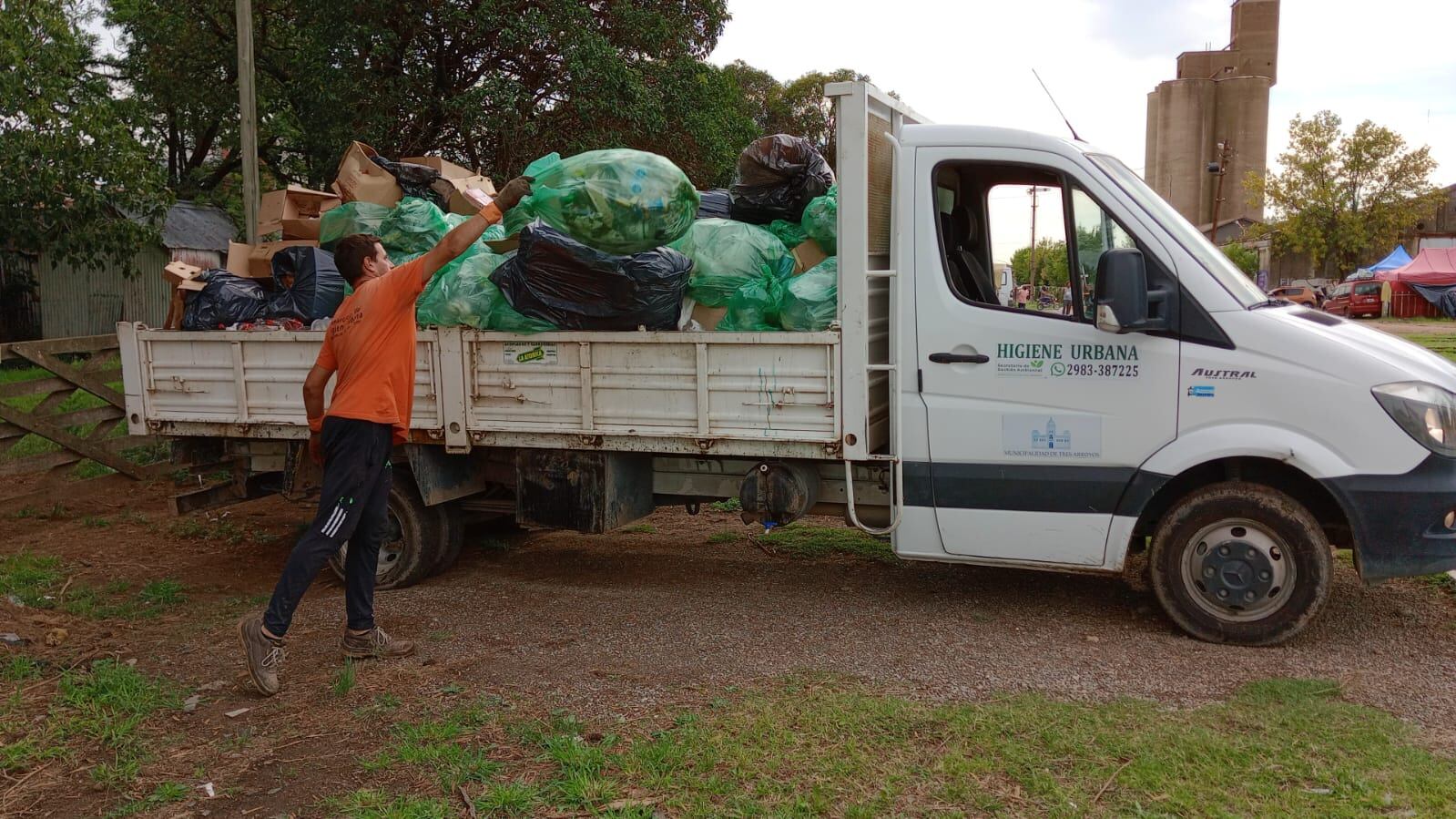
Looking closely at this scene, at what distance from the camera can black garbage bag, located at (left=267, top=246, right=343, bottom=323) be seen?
6.34 metres

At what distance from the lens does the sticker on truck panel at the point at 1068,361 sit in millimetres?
4715

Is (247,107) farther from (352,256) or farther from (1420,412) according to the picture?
(1420,412)

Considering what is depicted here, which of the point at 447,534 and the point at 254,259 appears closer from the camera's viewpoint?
the point at 447,534

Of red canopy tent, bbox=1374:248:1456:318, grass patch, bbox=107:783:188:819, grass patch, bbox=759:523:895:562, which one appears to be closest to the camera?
grass patch, bbox=107:783:188:819

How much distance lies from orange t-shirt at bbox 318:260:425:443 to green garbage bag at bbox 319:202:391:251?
193 cm

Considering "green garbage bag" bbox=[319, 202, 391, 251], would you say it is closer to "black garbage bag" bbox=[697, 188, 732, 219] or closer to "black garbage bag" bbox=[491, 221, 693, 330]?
"black garbage bag" bbox=[491, 221, 693, 330]

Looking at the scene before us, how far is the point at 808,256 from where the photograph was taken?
563cm

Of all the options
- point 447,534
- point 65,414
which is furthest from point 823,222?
point 65,414

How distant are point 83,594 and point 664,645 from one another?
358cm

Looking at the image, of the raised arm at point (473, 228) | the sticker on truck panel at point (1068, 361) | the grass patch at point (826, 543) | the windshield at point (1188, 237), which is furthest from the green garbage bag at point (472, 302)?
the windshield at point (1188, 237)

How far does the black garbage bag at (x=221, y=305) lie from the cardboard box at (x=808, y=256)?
3276 mm

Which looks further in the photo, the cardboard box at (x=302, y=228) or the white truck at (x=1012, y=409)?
the cardboard box at (x=302, y=228)

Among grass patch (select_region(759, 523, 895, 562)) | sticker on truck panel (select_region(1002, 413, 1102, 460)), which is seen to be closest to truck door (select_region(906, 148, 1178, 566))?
sticker on truck panel (select_region(1002, 413, 1102, 460))

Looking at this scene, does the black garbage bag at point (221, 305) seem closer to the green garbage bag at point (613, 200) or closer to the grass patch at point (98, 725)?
the green garbage bag at point (613, 200)
